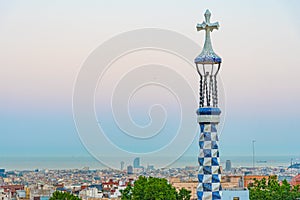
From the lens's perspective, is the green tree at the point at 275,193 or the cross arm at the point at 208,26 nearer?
the cross arm at the point at 208,26

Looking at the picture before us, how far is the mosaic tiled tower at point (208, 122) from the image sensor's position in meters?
7.36

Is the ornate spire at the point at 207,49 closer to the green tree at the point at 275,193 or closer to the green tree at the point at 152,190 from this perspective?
the green tree at the point at 152,190

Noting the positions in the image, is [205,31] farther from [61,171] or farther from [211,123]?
[61,171]

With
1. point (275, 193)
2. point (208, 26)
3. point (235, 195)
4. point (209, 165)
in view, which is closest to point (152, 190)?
point (235, 195)

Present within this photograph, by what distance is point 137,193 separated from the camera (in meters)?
19.9

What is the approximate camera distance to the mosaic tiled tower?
7359mm

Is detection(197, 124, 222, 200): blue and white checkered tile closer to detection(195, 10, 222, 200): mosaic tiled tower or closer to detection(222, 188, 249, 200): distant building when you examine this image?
detection(195, 10, 222, 200): mosaic tiled tower

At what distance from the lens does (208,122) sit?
7449 millimetres

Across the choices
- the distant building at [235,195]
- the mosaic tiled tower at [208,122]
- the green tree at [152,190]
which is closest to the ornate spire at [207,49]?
the mosaic tiled tower at [208,122]

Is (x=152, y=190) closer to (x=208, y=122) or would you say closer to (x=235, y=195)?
(x=235, y=195)

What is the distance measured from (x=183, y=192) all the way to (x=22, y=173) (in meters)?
52.0

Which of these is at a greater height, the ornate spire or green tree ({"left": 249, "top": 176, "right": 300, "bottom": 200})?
the ornate spire

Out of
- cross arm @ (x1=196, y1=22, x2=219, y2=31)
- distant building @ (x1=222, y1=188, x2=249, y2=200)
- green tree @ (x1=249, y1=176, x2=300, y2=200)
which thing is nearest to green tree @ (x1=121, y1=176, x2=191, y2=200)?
distant building @ (x1=222, y1=188, x2=249, y2=200)

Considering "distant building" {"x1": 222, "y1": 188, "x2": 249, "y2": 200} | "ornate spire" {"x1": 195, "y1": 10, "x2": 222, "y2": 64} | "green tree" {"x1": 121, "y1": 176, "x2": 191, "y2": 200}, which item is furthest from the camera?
"green tree" {"x1": 121, "y1": 176, "x2": 191, "y2": 200}
